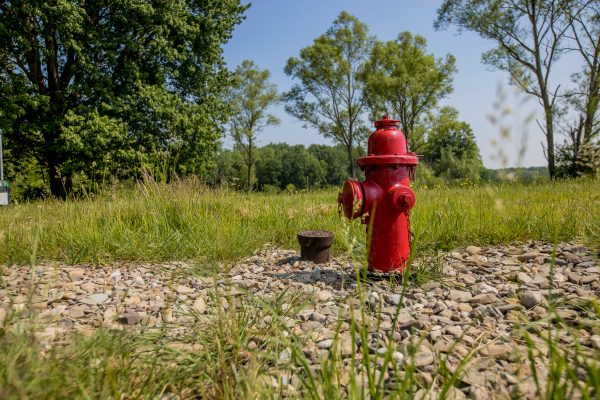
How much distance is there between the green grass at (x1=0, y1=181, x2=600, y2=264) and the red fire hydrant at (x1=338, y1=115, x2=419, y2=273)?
33 cm

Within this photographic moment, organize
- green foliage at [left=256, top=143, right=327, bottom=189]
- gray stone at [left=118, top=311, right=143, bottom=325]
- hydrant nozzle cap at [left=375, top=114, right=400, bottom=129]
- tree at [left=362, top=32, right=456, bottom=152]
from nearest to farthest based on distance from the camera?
gray stone at [left=118, top=311, right=143, bottom=325] → hydrant nozzle cap at [left=375, top=114, right=400, bottom=129] → tree at [left=362, top=32, right=456, bottom=152] → green foliage at [left=256, top=143, right=327, bottom=189]

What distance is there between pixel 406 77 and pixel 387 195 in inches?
1012

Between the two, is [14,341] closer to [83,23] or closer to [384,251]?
[384,251]

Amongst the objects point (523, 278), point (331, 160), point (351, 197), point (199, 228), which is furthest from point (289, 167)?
point (523, 278)

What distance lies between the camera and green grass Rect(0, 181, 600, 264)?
135 inches

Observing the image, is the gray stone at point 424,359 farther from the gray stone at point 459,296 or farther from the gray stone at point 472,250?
the gray stone at point 472,250

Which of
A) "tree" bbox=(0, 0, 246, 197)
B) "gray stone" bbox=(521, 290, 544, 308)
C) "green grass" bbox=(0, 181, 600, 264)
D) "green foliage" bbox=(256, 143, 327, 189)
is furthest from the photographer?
"green foliage" bbox=(256, 143, 327, 189)

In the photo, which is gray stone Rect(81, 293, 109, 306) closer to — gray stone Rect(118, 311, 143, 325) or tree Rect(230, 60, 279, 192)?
gray stone Rect(118, 311, 143, 325)

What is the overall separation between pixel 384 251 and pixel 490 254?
1.47 meters

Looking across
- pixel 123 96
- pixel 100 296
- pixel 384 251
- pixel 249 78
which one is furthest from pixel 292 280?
pixel 249 78

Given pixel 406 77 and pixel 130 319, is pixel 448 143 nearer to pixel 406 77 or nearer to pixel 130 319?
pixel 406 77

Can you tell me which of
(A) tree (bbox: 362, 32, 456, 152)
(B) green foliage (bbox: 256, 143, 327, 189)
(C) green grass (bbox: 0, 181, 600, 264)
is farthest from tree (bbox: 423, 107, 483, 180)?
(B) green foliage (bbox: 256, 143, 327, 189)

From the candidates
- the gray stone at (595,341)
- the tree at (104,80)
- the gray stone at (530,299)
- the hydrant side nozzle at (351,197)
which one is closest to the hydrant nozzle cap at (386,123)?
the hydrant side nozzle at (351,197)

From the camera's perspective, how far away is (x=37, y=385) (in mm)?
963
